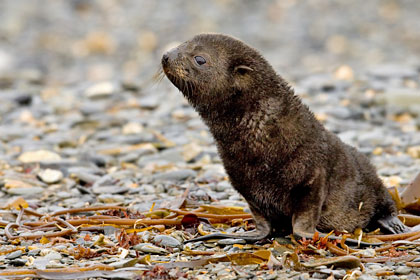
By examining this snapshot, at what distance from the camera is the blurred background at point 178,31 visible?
19.8 metres

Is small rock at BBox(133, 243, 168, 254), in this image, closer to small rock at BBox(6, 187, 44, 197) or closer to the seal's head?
the seal's head

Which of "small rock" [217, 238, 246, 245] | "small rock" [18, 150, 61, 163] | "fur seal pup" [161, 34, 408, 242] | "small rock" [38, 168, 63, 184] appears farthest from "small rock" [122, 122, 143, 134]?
"small rock" [217, 238, 246, 245]

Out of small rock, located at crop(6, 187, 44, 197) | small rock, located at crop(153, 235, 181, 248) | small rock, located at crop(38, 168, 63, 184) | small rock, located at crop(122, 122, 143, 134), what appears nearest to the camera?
small rock, located at crop(153, 235, 181, 248)

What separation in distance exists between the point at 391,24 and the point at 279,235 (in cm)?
1869

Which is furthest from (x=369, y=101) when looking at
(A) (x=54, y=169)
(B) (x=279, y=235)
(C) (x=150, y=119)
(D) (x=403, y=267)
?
(D) (x=403, y=267)

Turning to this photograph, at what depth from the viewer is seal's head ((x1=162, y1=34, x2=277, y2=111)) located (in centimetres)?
582

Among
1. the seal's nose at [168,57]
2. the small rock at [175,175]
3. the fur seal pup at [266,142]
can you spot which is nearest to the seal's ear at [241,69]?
the fur seal pup at [266,142]

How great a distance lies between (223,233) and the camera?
19.0 ft

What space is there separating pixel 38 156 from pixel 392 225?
5135mm

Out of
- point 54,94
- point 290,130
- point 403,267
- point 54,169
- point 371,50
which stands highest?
point 371,50

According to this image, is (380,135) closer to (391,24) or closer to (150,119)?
(150,119)

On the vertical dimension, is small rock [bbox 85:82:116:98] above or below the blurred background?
below

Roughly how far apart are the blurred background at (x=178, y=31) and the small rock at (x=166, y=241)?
1284 cm

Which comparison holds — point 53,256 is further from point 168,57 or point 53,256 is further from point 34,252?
point 168,57
